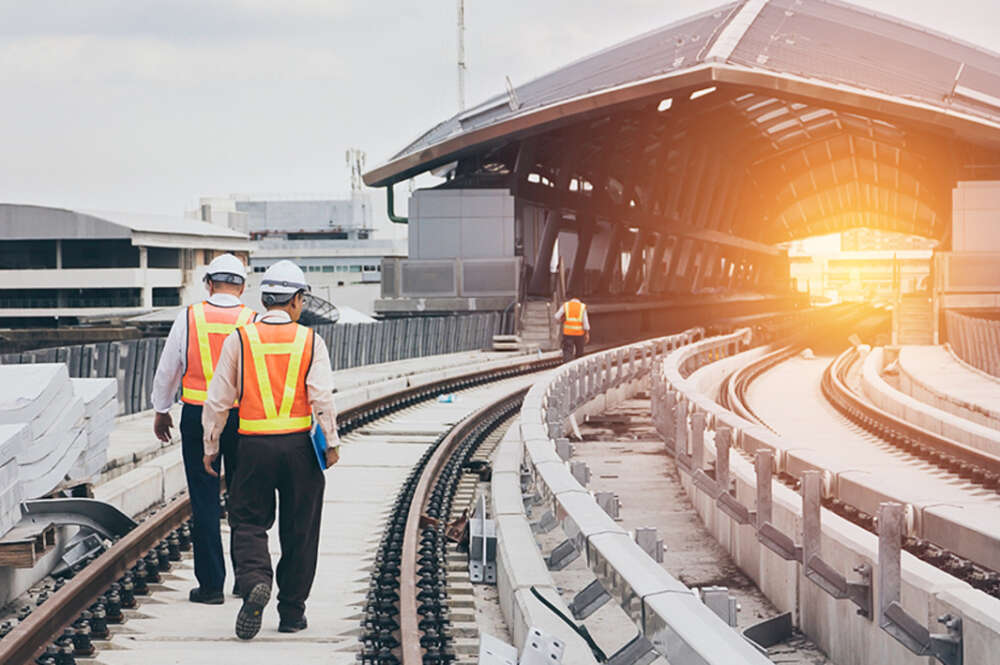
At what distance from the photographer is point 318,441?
7098 millimetres

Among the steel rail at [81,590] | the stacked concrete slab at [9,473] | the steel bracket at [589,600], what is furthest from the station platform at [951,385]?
the steel bracket at [589,600]

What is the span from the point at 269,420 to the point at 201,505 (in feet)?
3.77

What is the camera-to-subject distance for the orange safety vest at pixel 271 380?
701cm

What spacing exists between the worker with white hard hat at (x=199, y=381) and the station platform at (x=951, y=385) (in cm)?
1589

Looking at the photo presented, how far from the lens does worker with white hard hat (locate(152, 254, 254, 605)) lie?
7855mm

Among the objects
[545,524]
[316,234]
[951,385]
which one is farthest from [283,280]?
[316,234]

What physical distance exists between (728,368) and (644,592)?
28.1 meters

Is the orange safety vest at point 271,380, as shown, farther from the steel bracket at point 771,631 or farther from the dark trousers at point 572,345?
the dark trousers at point 572,345

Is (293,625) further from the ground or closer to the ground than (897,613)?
closer to the ground

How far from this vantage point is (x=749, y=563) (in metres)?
10.1

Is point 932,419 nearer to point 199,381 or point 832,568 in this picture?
point 832,568

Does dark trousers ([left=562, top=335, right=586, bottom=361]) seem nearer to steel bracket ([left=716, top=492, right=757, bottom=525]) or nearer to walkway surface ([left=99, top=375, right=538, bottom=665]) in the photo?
walkway surface ([left=99, top=375, right=538, bottom=665])

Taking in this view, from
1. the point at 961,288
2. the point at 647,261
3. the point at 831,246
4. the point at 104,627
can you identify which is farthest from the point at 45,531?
the point at 831,246

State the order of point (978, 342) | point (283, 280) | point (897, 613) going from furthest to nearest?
point (978, 342)
point (283, 280)
point (897, 613)
